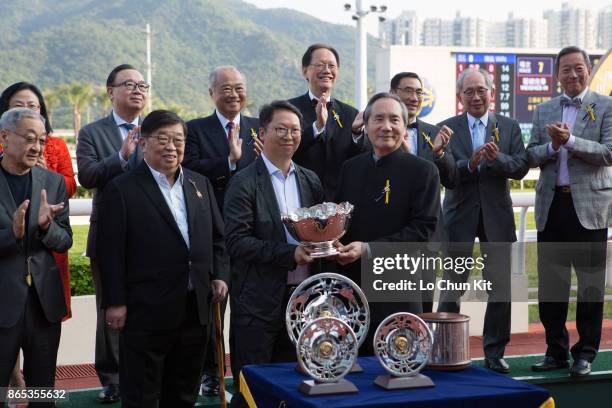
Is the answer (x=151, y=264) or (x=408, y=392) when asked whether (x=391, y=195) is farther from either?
Result: (x=408, y=392)

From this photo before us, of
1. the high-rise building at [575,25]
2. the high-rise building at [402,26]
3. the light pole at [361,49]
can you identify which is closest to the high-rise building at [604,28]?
the high-rise building at [575,25]

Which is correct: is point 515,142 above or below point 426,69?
below

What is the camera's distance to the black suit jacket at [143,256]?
3.77 metres

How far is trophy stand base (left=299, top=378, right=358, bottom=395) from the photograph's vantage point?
2828 millimetres

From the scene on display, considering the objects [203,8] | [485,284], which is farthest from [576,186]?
[203,8]

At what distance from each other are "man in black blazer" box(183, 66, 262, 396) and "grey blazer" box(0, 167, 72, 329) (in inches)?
34.5

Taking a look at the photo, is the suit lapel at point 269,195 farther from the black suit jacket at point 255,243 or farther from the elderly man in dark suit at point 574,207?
the elderly man in dark suit at point 574,207

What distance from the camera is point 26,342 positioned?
12.6ft

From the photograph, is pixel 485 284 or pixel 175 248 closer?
pixel 175 248

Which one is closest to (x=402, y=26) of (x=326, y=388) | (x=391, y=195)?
(x=391, y=195)

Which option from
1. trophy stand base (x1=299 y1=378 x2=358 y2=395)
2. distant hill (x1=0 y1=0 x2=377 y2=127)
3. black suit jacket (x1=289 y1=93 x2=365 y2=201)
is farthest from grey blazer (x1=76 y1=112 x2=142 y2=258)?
distant hill (x1=0 y1=0 x2=377 y2=127)

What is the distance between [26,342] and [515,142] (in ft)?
9.34

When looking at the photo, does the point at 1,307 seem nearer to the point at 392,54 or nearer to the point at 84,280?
the point at 84,280

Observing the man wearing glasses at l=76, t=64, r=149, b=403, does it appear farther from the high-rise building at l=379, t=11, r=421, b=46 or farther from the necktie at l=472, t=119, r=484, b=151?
the high-rise building at l=379, t=11, r=421, b=46
